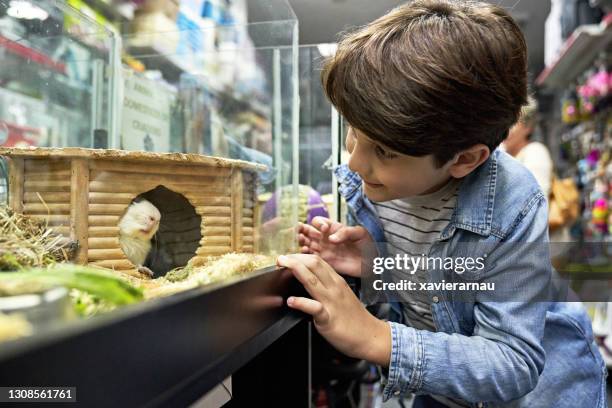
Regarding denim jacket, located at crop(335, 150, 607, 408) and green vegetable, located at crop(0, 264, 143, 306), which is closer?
green vegetable, located at crop(0, 264, 143, 306)

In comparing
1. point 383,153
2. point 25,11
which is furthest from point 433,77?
point 25,11

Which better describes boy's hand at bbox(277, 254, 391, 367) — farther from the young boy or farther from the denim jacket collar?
the denim jacket collar

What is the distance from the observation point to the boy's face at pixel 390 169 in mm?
800

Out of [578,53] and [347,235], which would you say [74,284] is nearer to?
[347,235]

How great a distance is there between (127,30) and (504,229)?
2.80 feet

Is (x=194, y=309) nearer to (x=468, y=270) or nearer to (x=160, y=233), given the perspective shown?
(x=160, y=233)

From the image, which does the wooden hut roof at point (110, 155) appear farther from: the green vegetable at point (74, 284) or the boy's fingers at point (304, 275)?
the green vegetable at point (74, 284)

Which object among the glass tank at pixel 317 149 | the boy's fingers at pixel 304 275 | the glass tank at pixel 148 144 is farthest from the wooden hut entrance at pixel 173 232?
the glass tank at pixel 317 149

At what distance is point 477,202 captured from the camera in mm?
834

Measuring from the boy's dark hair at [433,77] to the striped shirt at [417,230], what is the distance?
0.52 ft

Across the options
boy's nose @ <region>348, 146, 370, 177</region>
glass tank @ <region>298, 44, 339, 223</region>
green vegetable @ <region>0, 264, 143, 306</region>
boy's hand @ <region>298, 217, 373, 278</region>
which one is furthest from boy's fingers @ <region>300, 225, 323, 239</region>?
green vegetable @ <region>0, 264, 143, 306</region>

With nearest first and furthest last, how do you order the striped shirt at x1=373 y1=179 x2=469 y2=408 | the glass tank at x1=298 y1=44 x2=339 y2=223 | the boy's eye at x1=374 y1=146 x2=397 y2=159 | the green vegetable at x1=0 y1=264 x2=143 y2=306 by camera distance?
the green vegetable at x1=0 y1=264 x2=143 y2=306 → the boy's eye at x1=374 y1=146 x2=397 y2=159 → the striped shirt at x1=373 y1=179 x2=469 y2=408 → the glass tank at x1=298 y1=44 x2=339 y2=223

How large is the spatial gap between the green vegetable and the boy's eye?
1.70 ft

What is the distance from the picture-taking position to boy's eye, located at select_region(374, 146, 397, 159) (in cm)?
79
